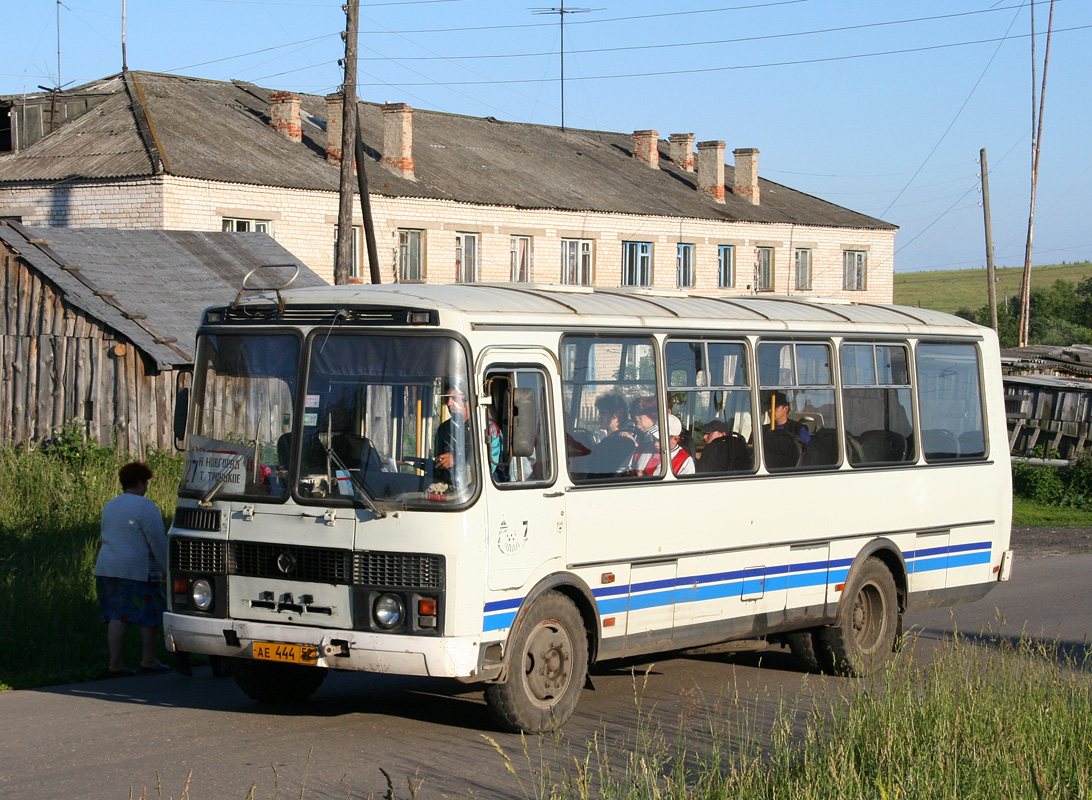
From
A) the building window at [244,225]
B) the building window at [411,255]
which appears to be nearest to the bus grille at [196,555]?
the building window at [244,225]

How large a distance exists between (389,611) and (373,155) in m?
34.4

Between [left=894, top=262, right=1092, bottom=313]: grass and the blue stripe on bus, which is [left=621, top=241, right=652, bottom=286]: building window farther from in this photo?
[left=894, top=262, right=1092, bottom=313]: grass

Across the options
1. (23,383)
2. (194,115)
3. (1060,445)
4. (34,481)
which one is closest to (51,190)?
(194,115)

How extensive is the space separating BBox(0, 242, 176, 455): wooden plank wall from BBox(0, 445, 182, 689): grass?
59.9 inches

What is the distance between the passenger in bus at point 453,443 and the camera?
24.6 feet

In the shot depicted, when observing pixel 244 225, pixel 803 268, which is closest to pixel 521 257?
pixel 244 225

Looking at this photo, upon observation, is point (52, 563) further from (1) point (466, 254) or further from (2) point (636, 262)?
(2) point (636, 262)

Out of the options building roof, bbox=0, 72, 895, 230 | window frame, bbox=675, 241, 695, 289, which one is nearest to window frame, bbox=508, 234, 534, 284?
building roof, bbox=0, 72, 895, 230

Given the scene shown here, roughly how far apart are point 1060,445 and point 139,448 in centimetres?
1837

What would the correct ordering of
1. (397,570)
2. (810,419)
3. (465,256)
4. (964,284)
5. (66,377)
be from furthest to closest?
(964,284)
(465,256)
(66,377)
(810,419)
(397,570)

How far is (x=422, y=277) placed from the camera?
39.3 meters

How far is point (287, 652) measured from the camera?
25.1ft

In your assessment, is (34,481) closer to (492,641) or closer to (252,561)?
(252,561)

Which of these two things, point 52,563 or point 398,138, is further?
point 398,138
